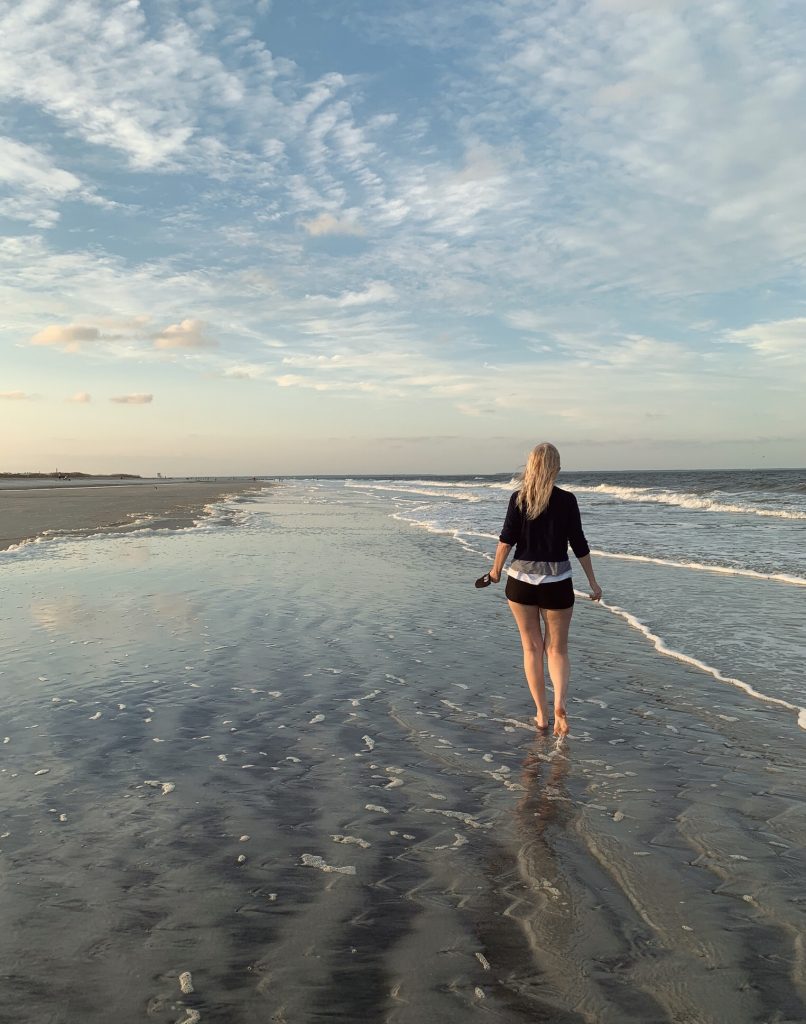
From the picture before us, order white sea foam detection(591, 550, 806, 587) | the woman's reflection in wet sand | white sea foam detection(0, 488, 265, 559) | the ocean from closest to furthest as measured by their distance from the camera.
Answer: the woman's reflection in wet sand → the ocean → white sea foam detection(591, 550, 806, 587) → white sea foam detection(0, 488, 265, 559)

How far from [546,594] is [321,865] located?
3.15m

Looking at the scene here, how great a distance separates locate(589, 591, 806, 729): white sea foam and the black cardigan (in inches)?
102

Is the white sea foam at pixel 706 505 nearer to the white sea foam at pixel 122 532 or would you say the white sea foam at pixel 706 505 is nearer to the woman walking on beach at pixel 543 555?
the white sea foam at pixel 122 532

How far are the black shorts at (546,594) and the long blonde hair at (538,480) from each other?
0.62m

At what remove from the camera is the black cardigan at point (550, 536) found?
6062mm

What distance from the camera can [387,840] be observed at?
4086mm

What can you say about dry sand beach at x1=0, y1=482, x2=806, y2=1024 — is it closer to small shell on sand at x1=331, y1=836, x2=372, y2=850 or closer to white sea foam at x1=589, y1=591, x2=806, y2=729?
small shell on sand at x1=331, y1=836, x2=372, y2=850

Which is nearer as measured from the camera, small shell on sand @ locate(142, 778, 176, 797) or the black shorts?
small shell on sand @ locate(142, 778, 176, 797)

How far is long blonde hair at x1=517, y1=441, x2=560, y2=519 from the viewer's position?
6055mm

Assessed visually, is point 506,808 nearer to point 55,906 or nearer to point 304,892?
point 304,892

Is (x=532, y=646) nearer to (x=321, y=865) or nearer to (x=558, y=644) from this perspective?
(x=558, y=644)

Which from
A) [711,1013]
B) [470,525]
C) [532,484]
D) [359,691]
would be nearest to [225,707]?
[359,691]

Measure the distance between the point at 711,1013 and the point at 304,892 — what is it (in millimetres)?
1925

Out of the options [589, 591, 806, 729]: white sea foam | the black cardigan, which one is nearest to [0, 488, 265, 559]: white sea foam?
[589, 591, 806, 729]: white sea foam
